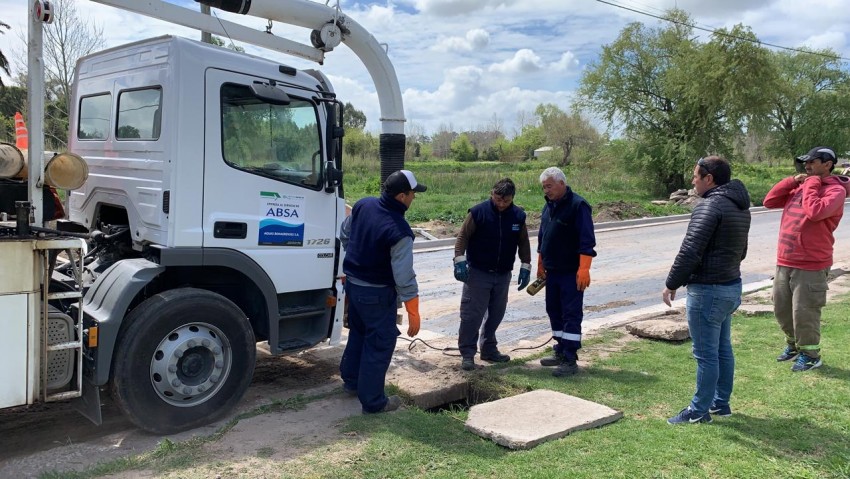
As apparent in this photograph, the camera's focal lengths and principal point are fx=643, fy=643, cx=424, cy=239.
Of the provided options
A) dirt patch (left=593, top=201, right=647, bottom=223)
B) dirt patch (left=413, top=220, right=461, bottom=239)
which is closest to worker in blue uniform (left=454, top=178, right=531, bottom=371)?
dirt patch (left=413, top=220, right=461, bottom=239)

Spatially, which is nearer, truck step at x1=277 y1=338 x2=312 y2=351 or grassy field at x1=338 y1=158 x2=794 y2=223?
truck step at x1=277 y1=338 x2=312 y2=351

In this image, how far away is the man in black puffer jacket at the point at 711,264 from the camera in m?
4.28

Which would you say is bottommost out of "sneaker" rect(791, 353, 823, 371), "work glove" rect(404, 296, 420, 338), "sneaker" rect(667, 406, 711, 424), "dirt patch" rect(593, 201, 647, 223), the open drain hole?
the open drain hole

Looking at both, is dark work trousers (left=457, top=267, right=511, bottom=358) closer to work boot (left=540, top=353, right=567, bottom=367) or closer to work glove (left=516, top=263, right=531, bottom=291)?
work glove (left=516, top=263, right=531, bottom=291)

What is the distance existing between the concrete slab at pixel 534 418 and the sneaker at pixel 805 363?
2.14 m

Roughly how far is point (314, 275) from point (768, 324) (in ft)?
17.1

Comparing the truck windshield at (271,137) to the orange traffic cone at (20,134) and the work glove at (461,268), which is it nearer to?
the work glove at (461,268)

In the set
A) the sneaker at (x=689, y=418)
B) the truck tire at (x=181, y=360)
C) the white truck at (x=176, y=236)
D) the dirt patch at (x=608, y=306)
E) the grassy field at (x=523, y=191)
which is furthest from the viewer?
the grassy field at (x=523, y=191)

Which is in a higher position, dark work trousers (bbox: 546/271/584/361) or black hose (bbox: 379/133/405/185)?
black hose (bbox: 379/133/405/185)

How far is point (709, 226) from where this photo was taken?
168 inches

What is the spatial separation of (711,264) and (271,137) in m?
3.33

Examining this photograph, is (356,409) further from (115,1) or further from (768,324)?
(768,324)

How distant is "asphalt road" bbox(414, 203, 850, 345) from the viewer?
26.6ft

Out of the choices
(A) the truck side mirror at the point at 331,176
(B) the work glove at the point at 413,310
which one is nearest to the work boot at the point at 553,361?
(B) the work glove at the point at 413,310
